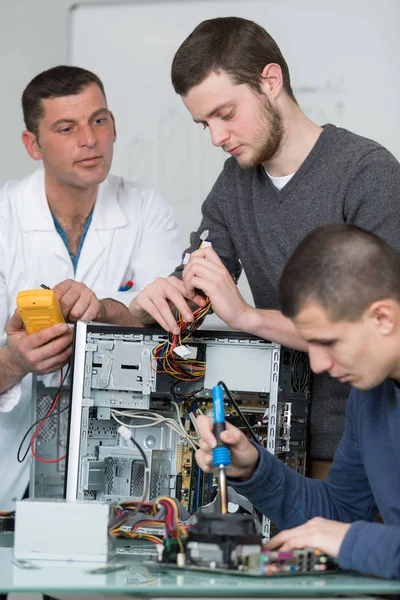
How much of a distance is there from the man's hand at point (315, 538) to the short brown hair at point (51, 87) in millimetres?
2099

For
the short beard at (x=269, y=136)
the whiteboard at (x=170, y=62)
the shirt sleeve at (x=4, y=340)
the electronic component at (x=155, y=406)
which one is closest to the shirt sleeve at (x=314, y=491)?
the electronic component at (x=155, y=406)

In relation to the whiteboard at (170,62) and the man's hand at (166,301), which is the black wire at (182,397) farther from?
the whiteboard at (170,62)

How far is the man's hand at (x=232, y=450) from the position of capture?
5.19 feet

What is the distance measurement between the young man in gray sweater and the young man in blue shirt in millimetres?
396

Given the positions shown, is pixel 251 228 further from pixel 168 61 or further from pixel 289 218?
pixel 168 61

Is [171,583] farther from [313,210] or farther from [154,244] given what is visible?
[154,244]

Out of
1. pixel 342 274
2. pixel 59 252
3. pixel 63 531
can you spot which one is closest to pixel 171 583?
pixel 63 531

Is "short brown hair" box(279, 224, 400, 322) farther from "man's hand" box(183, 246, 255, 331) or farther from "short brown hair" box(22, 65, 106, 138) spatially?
"short brown hair" box(22, 65, 106, 138)

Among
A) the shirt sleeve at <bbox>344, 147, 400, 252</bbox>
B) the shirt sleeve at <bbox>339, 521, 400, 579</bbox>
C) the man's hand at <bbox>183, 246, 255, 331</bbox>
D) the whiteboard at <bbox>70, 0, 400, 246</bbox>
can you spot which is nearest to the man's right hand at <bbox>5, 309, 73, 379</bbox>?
the man's hand at <bbox>183, 246, 255, 331</bbox>

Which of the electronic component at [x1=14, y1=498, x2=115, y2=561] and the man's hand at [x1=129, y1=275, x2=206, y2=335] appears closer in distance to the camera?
the electronic component at [x1=14, y1=498, x2=115, y2=561]

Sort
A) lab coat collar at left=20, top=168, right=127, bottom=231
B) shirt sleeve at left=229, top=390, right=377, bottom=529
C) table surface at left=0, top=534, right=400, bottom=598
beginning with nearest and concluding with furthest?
1. table surface at left=0, top=534, right=400, bottom=598
2. shirt sleeve at left=229, top=390, right=377, bottom=529
3. lab coat collar at left=20, top=168, right=127, bottom=231

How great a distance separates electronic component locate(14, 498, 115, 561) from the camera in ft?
4.75

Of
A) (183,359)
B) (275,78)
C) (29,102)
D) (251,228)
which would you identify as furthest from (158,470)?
(29,102)

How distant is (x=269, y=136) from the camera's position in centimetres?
217
